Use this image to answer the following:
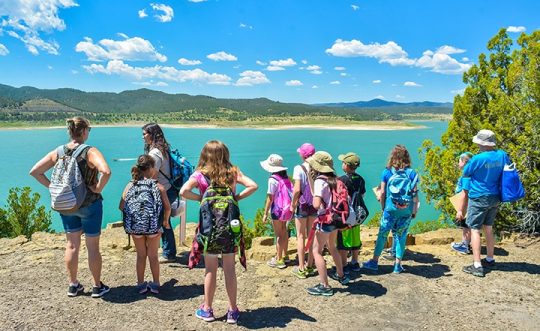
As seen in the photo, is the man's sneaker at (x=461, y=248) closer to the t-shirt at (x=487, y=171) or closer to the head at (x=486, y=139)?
the t-shirt at (x=487, y=171)

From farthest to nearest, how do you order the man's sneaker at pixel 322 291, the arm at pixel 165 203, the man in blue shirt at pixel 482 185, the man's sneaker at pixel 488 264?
the man's sneaker at pixel 488 264, the man in blue shirt at pixel 482 185, the man's sneaker at pixel 322 291, the arm at pixel 165 203

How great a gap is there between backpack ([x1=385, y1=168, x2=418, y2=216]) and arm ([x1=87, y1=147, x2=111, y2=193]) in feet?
10.9

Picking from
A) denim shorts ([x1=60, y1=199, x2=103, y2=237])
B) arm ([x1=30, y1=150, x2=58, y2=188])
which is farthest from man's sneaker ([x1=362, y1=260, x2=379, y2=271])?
arm ([x1=30, y1=150, x2=58, y2=188])

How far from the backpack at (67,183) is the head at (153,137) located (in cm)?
99

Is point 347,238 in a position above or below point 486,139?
below

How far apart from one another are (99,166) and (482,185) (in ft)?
15.2

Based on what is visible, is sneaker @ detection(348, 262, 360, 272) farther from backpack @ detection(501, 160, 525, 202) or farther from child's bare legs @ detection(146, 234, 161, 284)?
child's bare legs @ detection(146, 234, 161, 284)

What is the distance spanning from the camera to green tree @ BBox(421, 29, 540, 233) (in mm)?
8070

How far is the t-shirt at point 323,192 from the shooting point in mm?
4285

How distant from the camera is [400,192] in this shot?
16.4 feet

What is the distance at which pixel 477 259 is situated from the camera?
17.4 feet

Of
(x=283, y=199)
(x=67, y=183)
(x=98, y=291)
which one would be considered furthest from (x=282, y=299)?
(x=67, y=183)

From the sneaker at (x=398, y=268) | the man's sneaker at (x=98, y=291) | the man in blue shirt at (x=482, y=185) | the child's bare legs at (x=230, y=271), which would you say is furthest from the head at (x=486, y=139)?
the man's sneaker at (x=98, y=291)

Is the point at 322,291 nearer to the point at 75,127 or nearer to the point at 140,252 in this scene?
the point at 140,252
